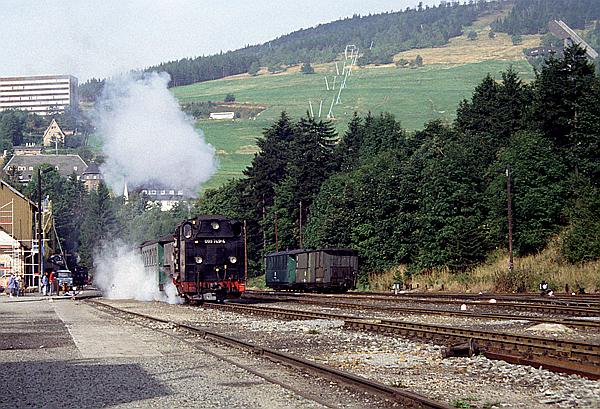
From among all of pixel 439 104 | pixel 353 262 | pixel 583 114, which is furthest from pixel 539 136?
pixel 439 104

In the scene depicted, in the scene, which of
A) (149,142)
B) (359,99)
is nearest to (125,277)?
(149,142)

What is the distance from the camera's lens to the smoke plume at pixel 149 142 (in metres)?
56.1

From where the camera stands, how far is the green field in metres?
138

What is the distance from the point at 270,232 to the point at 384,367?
73.1 meters

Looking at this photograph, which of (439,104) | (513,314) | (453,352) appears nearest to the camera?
(453,352)

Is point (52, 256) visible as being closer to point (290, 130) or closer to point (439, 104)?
point (290, 130)


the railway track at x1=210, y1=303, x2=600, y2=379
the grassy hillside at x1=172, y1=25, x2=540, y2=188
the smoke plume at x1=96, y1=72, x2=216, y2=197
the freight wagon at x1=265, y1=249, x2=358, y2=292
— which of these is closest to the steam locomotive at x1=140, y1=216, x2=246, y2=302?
the freight wagon at x1=265, y1=249, x2=358, y2=292

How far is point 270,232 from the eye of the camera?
291 ft

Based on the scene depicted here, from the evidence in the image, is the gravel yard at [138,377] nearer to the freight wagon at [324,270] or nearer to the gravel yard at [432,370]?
the gravel yard at [432,370]

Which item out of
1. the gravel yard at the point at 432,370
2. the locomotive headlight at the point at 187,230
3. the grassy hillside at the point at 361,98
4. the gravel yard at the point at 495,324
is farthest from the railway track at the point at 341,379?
the grassy hillside at the point at 361,98

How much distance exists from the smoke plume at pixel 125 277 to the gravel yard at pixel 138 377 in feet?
73.9

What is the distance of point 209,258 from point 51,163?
6155 inches

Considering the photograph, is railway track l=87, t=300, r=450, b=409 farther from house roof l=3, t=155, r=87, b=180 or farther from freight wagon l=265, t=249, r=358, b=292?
house roof l=3, t=155, r=87, b=180

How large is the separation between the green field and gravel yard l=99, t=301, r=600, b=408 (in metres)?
92.3
